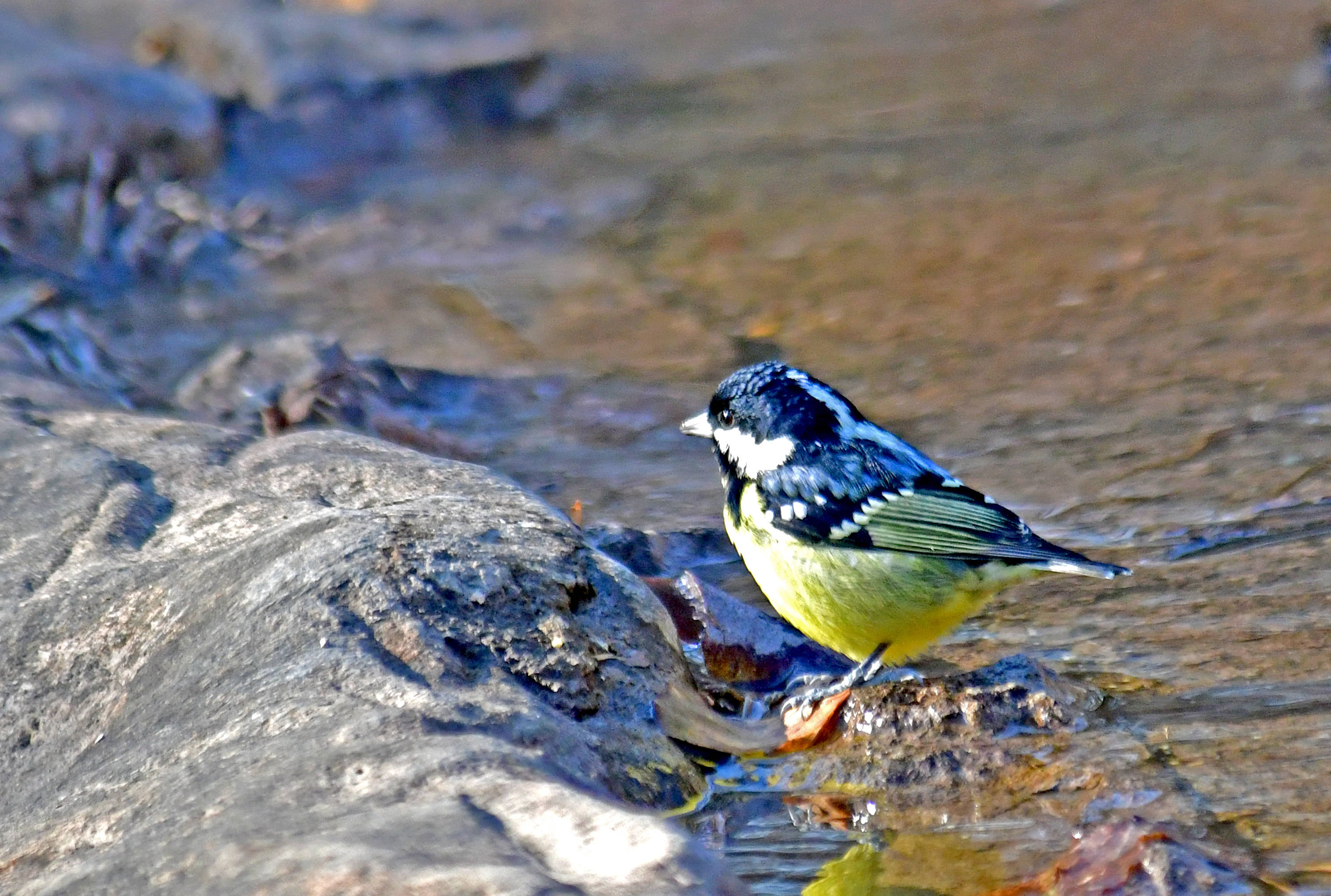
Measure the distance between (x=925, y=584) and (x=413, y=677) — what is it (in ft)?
5.67

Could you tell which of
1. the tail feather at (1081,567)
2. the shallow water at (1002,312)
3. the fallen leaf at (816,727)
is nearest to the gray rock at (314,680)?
the fallen leaf at (816,727)

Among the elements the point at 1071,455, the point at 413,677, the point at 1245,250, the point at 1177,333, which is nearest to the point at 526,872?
the point at 413,677

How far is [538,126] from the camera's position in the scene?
12.0m

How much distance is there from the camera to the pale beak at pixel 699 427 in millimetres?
5125

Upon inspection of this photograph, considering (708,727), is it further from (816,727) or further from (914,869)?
(914,869)

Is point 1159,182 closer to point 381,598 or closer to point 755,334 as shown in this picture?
point 755,334

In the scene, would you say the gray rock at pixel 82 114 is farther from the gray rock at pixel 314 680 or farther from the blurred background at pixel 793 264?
the gray rock at pixel 314 680

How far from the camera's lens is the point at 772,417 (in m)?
4.90

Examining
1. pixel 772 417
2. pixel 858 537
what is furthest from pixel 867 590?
pixel 772 417

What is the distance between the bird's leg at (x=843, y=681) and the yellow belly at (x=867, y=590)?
0.04 m

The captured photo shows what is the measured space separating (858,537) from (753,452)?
482mm

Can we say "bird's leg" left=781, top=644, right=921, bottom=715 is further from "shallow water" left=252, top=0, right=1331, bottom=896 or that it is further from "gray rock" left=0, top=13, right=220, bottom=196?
"gray rock" left=0, top=13, right=220, bottom=196

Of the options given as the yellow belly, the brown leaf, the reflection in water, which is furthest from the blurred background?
the brown leaf

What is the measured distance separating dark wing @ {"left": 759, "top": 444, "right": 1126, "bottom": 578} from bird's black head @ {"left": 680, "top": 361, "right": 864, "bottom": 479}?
11 centimetres
